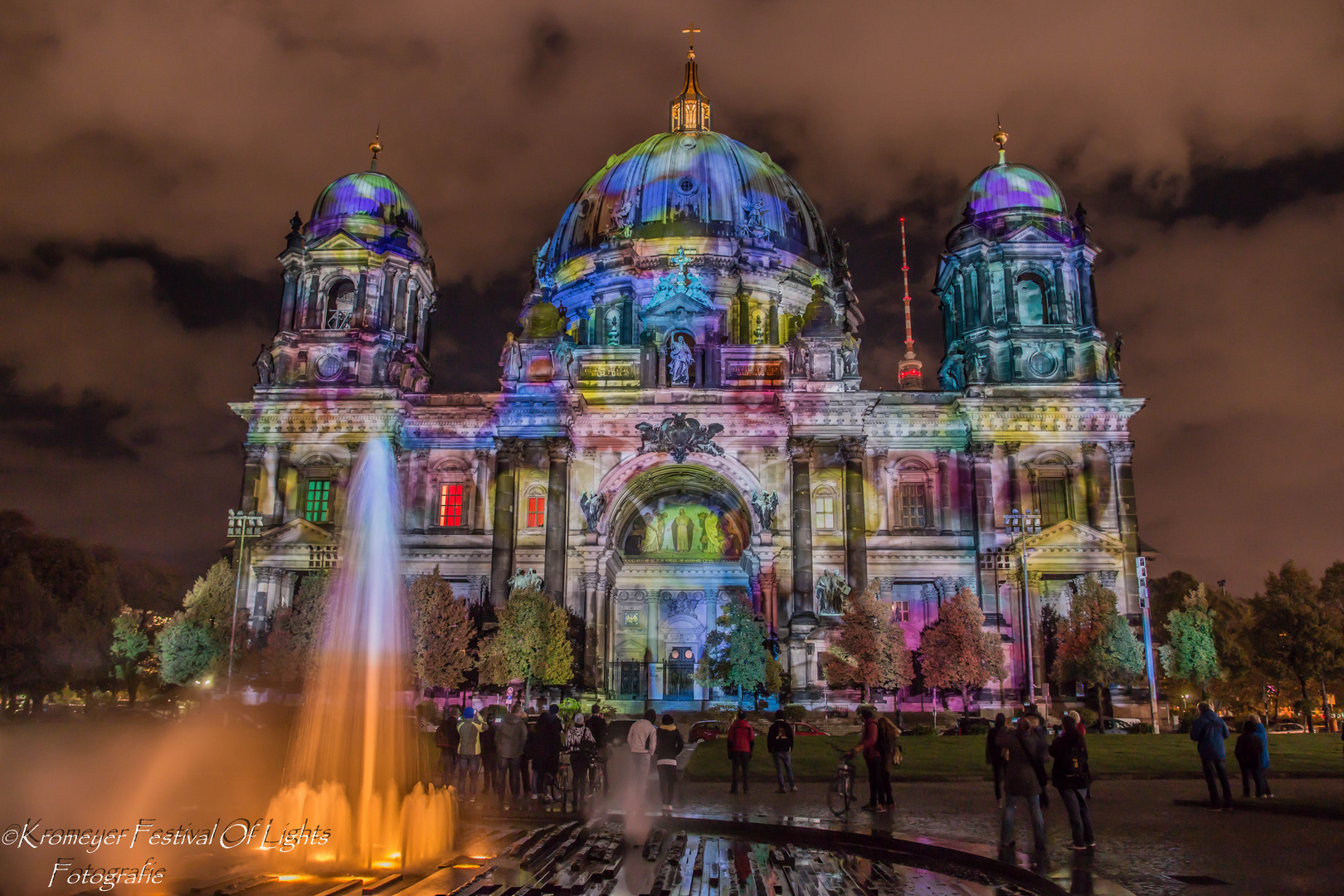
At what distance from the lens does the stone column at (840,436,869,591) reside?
47625 millimetres

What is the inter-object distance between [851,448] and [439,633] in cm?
2086

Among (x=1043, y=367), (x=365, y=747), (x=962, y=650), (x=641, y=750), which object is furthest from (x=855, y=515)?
(x=365, y=747)

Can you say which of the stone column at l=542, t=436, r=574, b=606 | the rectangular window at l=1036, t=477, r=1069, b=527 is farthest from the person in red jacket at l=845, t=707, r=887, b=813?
the rectangular window at l=1036, t=477, r=1069, b=527

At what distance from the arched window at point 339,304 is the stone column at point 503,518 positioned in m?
11.8

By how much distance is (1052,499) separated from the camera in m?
51.0

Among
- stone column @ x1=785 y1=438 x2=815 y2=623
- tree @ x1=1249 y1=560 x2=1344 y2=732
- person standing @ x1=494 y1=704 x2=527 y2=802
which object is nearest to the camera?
person standing @ x1=494 y1=704 x2=527 y2=802

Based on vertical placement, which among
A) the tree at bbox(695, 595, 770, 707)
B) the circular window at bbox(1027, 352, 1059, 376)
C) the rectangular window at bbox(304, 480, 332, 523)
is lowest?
the tree at bbox(695, 595, 770, 707)

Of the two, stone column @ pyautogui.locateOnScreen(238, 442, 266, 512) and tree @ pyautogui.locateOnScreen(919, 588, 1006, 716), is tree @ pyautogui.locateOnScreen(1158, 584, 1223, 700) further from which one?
stone column @ pyautogui.locateOnScreen(238, 442, 266, 512)

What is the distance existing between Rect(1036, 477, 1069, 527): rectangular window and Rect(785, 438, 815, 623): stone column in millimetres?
11795

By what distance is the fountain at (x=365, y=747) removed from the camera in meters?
12.8

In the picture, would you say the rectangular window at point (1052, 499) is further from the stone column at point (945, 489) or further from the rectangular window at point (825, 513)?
Result: the rectangular window at point (825, 513)

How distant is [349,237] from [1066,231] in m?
37.9

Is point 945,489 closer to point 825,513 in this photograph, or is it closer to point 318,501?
point 825,513

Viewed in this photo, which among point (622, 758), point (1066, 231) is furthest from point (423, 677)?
point (1066, 231)
